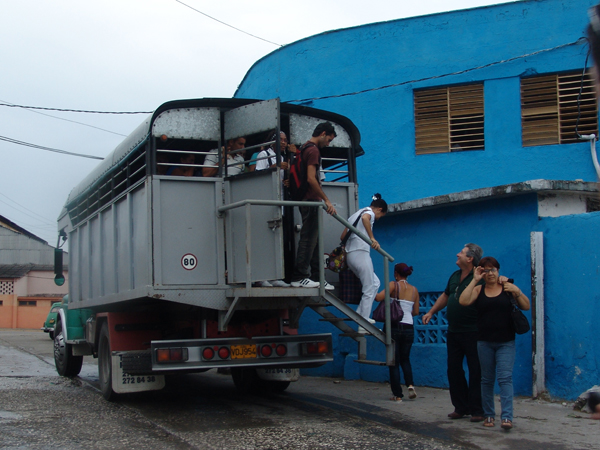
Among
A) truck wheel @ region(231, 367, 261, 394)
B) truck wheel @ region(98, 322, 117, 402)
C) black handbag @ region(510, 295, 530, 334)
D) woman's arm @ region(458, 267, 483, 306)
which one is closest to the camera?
black handbag @ region(510, 295, 530, 334)

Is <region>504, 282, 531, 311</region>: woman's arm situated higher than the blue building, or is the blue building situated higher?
the blue building

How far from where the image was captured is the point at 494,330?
6164mm

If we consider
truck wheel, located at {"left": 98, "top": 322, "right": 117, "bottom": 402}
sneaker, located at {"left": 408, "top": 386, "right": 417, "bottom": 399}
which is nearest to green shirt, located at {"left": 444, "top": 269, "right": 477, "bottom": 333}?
sneaker, located at {"left": 408, "top": 386, "right": 417, "bottom": 399}

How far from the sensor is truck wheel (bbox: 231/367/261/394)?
9000 mm

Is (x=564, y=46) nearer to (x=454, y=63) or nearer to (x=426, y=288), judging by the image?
(x=454, y=63)

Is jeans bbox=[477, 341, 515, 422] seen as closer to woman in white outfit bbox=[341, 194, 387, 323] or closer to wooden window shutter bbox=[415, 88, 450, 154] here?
woman in white outfit bbox=[341, 194, 387, 323]

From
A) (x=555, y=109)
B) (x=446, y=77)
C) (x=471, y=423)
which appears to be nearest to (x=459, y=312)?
(x=471, y=423)

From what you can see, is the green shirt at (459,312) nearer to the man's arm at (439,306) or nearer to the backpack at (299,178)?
the man's arm at (439,306)

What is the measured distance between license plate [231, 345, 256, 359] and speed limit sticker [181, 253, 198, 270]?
92 centimetres

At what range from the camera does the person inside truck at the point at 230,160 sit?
7.23 meters

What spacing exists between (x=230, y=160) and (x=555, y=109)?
7037 mm

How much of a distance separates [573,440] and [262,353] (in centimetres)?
305

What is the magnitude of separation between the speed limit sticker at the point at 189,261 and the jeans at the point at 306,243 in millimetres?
1039

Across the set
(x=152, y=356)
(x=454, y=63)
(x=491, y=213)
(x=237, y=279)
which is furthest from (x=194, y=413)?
(x=454, y=63)
